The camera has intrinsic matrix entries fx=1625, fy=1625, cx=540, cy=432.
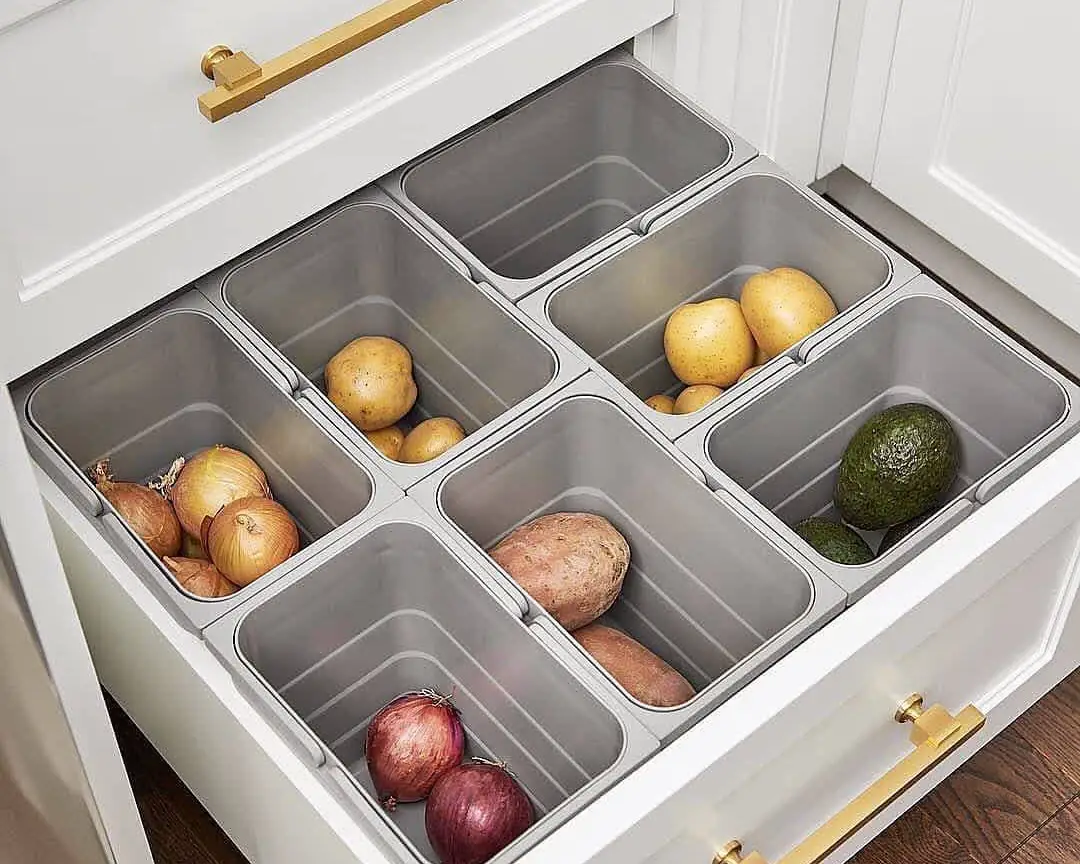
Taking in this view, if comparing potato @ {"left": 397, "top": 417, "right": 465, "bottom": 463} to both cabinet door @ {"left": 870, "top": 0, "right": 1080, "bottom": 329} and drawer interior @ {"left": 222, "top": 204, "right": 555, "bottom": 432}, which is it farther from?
cabinet door @ {"left": 870, "top": 0, "right": 1080, "bottom": 329}

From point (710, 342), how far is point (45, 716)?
0.57 m

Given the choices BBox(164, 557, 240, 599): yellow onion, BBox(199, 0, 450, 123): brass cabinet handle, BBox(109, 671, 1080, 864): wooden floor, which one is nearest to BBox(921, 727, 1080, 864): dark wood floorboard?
BBox(109, 671, 1080, 864): wooden floor

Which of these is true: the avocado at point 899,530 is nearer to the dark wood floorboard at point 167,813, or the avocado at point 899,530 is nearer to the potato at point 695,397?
the potato at point 695,397

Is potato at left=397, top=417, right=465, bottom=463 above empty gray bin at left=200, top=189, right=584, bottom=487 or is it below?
below

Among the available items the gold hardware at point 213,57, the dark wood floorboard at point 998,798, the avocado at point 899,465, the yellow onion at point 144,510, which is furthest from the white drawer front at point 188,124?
the dark wood floorboard at point 998,798

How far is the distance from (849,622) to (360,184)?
0.47m

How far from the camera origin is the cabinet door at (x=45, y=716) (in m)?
0.79

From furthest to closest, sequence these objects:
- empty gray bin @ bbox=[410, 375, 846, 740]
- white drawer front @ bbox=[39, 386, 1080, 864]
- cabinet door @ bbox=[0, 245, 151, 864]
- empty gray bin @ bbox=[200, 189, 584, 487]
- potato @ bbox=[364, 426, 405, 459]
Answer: potato @ bbox=[364, 426, 405, 459] < empty gray bin @ bbox=[200, 189, 584, 487] < empty gray bin @ bbox=[410, 375, 846, 740] < white drawer front @ bbox=[39, 386, 1080, 864] < cabinet door @ bbox=[0, 245, 151, 864]

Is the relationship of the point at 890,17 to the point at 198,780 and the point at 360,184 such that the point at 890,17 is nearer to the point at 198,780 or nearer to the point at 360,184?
the point at 360,184

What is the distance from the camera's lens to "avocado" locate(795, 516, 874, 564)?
1.12m

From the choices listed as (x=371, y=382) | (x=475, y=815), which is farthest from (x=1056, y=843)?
(x=371, y=382)

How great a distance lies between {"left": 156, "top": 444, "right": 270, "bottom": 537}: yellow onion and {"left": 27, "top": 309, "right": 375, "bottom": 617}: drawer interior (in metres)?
0.02

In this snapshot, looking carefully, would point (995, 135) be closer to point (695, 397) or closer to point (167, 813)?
point (695, 397)

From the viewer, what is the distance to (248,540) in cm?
108
